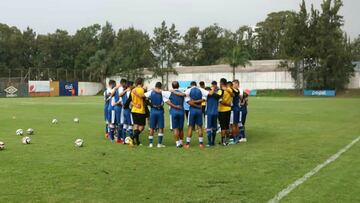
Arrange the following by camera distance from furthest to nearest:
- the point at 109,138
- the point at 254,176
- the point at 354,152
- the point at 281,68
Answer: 1. the point at 281,68
2. the point at 109,138
3. the point at 354,152
4. the point at 254,176

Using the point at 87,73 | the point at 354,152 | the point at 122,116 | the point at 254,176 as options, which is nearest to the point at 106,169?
the point at 254,176

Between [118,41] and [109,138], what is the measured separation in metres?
92.6

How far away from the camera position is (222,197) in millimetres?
7594

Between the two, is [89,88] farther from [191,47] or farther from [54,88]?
[191,47]

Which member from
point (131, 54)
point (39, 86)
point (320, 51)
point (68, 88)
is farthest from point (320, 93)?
point (39, 86)

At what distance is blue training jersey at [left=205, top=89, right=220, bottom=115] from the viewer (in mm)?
14133

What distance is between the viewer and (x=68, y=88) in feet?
267

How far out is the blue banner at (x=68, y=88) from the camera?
7981cm

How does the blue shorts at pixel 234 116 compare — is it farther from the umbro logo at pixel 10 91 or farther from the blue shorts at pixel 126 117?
the umbro logo at pixel 10 91

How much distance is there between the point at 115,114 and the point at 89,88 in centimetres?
7490

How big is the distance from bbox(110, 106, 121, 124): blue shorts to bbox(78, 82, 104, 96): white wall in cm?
7107

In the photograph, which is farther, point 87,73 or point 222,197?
point 87,73

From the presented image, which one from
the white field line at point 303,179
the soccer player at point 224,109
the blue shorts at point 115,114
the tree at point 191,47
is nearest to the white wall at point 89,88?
the tree at point 191,47

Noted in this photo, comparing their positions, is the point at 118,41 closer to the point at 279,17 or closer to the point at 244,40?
the point at 244,40
